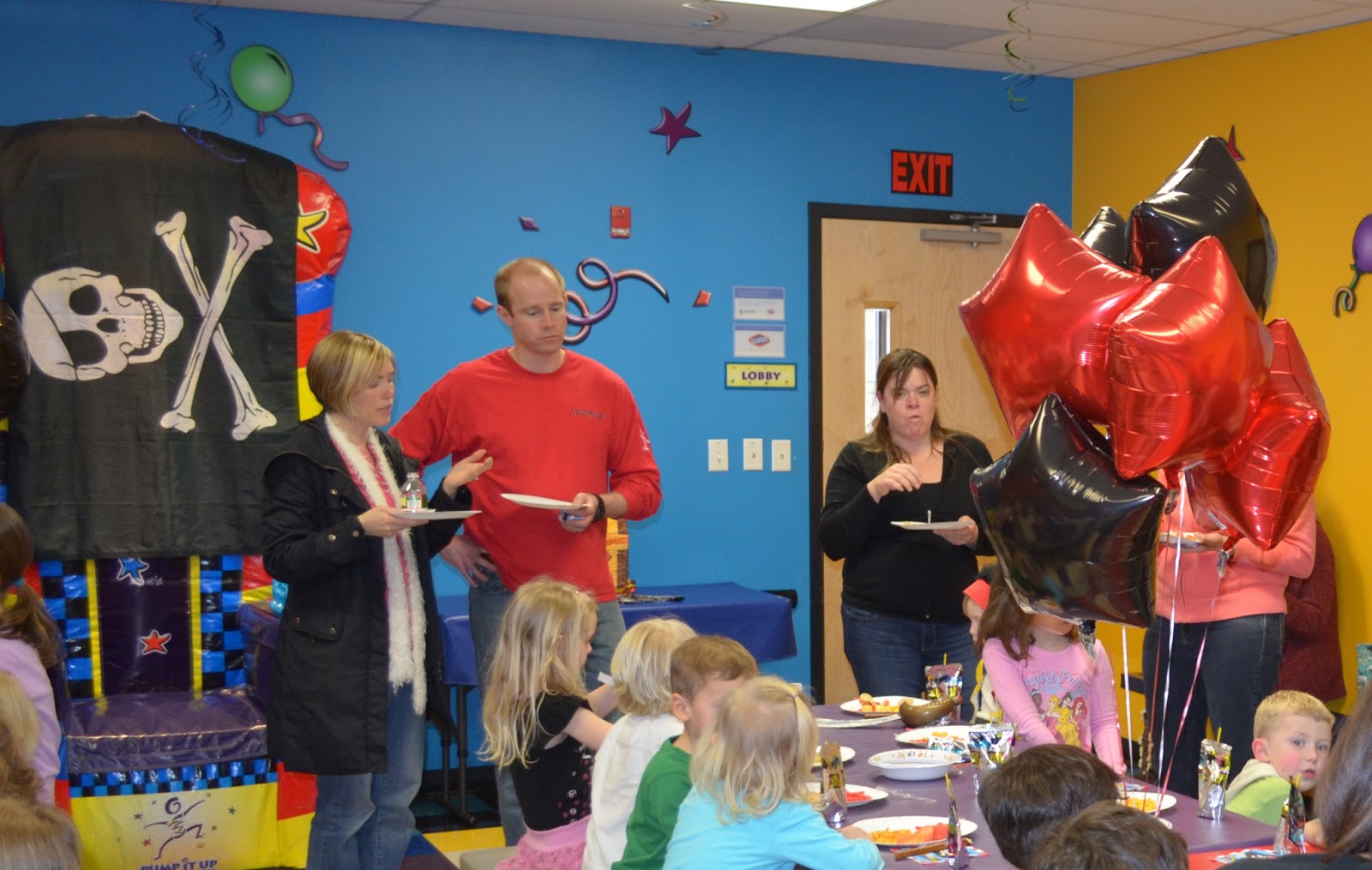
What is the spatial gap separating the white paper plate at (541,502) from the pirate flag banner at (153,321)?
1.42m

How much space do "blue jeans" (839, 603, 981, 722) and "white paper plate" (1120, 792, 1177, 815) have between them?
122 cm

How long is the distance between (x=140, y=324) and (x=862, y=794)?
285cm

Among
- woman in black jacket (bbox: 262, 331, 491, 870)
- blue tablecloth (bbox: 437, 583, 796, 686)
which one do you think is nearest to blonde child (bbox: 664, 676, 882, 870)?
woman in black jacket (bbox: 262, 331, 491, 870)

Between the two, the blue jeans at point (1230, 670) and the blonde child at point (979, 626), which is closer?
the blonde child at point (979, 626)

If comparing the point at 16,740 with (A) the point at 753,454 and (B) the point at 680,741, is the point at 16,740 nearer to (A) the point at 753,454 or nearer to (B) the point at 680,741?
(B) the point at 680,741

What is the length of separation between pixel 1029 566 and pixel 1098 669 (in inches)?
49.6

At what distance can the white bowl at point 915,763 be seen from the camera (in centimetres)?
277

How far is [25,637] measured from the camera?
10.5ft

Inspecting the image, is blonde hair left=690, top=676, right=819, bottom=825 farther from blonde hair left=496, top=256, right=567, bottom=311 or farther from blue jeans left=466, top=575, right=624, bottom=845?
blonde hair left=496, top=256, right=567, bottom=311

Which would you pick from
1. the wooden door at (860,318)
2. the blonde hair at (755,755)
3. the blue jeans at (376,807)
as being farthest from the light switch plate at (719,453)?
the blonde hair at (755,755)

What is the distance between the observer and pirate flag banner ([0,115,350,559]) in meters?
4.32

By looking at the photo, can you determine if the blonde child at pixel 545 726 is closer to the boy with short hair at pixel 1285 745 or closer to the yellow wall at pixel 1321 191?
the boy with short hair at pixel 1285 745

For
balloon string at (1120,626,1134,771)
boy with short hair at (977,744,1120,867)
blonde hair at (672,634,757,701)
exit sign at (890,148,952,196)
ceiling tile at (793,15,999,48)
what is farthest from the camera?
exit sign at (890,148,952,196)

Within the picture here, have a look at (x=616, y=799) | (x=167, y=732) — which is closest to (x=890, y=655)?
(x=616, y=799)
